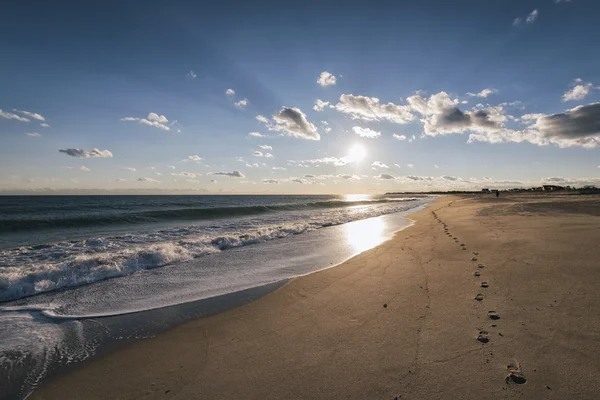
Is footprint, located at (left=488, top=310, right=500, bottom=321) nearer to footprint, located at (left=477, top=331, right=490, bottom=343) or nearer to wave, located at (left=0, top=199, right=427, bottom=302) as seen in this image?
footprint, located at (left=477, top=331, right=490, bottom=343)

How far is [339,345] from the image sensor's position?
4.06 m

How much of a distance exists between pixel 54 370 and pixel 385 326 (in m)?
4.82

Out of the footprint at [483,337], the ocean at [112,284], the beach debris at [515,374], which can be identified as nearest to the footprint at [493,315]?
the footprint at [483,337]

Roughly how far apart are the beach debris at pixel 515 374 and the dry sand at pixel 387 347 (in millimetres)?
11

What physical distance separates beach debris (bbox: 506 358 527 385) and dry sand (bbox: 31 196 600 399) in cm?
1

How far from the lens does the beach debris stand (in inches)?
120

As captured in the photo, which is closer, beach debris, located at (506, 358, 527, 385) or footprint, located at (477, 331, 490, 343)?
beach debris, located at (506, 358, 527, 385)

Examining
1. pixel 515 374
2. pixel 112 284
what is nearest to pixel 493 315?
pixel 515 374

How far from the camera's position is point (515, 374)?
10.3 feet

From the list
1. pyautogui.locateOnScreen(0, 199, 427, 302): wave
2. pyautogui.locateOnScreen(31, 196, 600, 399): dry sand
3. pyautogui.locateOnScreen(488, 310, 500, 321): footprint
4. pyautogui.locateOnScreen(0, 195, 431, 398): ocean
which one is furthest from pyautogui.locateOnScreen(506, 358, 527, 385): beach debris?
pyautogui.locateOnScreen(0, 199, 427, 302): wave

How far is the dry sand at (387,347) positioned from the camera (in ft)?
10.4

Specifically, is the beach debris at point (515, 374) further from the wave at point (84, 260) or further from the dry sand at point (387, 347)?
the wave at point (84, 260)

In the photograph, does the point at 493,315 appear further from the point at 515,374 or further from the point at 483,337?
the point at 515,374

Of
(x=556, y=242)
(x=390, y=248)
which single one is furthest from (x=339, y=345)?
(x=556, y=242)
